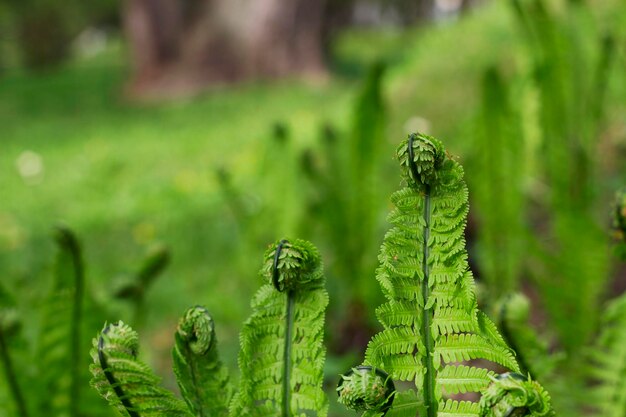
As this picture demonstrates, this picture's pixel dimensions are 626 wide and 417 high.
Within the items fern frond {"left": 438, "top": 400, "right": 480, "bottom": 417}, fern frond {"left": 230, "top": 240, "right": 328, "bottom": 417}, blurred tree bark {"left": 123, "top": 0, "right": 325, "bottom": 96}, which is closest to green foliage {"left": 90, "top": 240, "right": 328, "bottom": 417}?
fern frond {"left": 230, "top": 240, "right": 328, "bottom": 417}

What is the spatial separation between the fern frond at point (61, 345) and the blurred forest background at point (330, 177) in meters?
0.03

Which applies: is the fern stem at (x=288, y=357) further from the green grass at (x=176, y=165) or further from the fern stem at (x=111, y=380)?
the green grass at (x=176, y=165)

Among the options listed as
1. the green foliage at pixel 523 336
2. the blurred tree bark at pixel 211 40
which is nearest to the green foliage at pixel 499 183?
the green foliage at pixel 523 336

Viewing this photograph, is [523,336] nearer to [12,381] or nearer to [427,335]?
[427,335]

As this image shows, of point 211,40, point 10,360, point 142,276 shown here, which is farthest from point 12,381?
point 211,40

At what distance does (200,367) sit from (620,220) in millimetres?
547

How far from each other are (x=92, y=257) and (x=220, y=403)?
2808 mm

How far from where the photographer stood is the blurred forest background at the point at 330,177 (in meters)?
1.89

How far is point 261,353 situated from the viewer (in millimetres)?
817

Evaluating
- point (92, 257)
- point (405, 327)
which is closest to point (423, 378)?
point (405, 327)

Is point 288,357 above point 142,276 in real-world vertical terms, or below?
below

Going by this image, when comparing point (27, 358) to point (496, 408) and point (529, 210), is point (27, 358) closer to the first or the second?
point (496, 408)

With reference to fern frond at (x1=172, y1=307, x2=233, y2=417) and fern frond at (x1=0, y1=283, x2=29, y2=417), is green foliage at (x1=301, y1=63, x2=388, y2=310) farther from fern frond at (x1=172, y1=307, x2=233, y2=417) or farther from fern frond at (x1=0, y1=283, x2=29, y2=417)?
fern frond at (x1=172, y1=307, x2=233, y2=417)

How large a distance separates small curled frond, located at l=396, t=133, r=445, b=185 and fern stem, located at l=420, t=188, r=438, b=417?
3 centimetres
